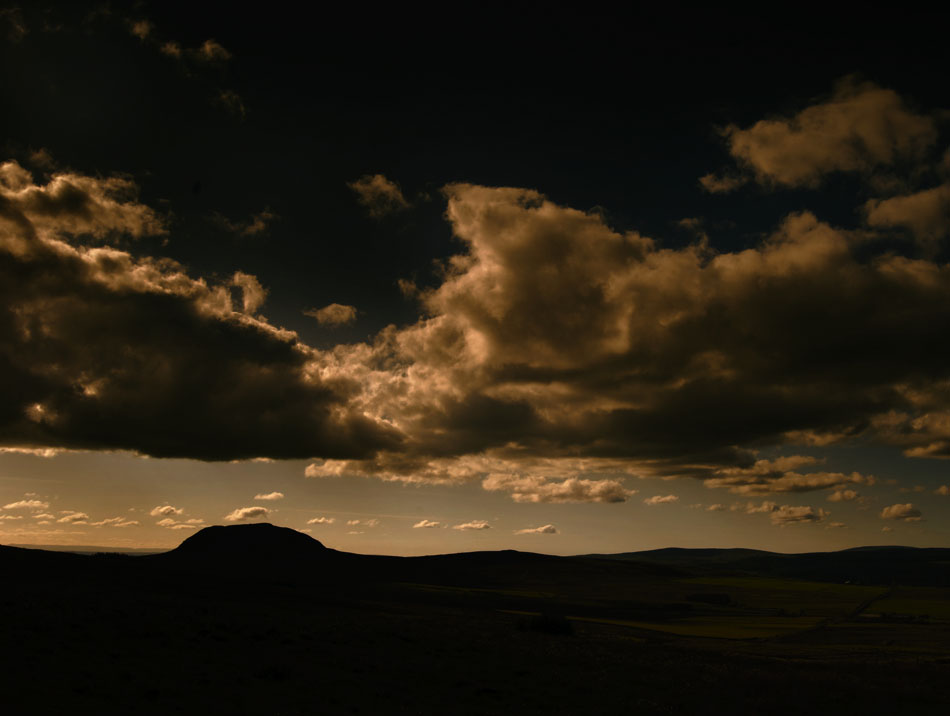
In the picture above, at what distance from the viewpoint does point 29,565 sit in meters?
85.9

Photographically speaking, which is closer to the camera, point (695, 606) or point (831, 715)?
point (831, 715)

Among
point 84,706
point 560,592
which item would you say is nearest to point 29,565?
point 84,706

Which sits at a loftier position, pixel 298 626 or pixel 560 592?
pixel 298 626

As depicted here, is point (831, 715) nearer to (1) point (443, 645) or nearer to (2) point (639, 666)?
(2) point (639, 666)

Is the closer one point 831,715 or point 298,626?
point 831,715

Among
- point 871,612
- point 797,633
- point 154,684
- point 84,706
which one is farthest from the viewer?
point 871,612

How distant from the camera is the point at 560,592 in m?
190

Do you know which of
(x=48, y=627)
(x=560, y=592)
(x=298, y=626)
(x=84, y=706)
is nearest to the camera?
(x=84, y=706)

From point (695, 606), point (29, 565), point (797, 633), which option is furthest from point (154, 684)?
point (695, 606)

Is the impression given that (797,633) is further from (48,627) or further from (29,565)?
(29,565)

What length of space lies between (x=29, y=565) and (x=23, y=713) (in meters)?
82.9

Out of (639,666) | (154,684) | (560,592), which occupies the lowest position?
(560,592)

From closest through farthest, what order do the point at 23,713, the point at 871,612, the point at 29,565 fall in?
the point at 23,713
the point at 29,565
the point at 871,612

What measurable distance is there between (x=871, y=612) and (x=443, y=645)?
15075cm
